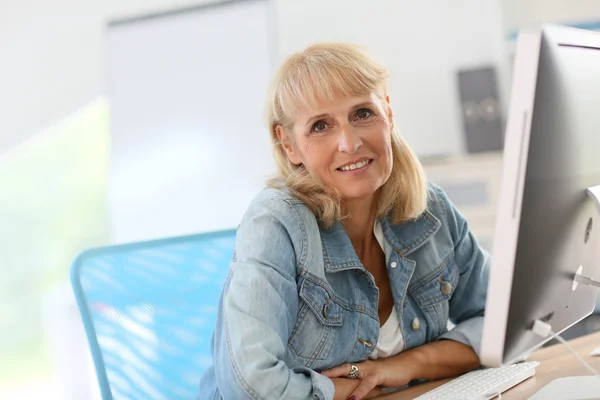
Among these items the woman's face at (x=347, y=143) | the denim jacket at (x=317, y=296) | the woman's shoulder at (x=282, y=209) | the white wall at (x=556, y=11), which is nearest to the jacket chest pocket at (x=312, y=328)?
the denim jacket at (x=317, y=296)

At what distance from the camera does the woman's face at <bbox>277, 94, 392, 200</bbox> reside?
1252 mm

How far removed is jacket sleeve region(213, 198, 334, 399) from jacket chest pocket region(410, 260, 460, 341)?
0.88ft

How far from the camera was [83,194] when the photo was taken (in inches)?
173

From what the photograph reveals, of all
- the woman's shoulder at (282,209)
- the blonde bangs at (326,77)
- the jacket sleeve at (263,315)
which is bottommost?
the jacket sleeve at (263,315)

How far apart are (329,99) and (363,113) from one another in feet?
0.25

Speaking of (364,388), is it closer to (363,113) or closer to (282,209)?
(282,209)

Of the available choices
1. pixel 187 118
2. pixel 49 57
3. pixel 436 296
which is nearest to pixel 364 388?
pixel 436 296

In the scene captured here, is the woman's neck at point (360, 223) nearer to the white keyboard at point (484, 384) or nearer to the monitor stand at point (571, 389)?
the white keyboard at point (484, 384)

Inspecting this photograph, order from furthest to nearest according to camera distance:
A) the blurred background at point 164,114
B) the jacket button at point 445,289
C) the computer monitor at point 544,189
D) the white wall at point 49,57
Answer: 1. the white wall at point 49,57
2. the blurred background at point 164,114
3. the jacket button at point 445,289
4. the computer monitor at point 544,189

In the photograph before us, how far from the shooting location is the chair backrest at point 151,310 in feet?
4.18

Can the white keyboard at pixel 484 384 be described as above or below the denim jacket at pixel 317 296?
below

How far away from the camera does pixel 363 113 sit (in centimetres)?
128

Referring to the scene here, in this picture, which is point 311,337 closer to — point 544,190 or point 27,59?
point 544,190

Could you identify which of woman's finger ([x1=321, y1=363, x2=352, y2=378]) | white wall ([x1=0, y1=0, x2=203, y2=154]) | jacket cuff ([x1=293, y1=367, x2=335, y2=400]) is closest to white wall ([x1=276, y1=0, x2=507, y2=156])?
white wall ([x1=0, y1=0, x2=203, y2=154])
